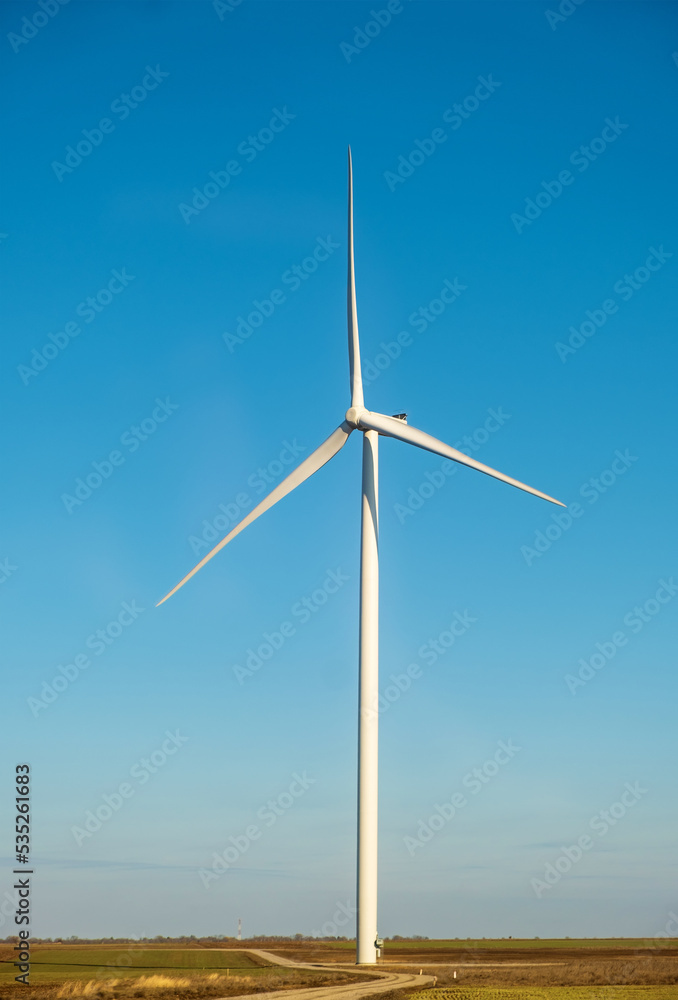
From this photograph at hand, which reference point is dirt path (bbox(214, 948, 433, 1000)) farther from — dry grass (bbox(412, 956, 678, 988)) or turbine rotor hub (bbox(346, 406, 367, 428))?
turbine rotor hub (bbox(346, 406, 367, 428))

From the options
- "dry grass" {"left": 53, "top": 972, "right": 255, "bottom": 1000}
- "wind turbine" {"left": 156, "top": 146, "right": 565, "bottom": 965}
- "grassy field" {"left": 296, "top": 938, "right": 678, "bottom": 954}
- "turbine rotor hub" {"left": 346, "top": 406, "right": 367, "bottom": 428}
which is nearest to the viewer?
"dry grass" {"left": 53, "top": 972, "right": 255, "bottom": 1000}

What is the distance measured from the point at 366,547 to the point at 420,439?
689 cm

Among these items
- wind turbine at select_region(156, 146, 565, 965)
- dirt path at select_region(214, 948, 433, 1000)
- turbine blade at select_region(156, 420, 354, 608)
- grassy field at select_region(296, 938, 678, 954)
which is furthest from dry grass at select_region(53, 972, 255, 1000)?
grassy field at select_region(296, 938, 678, 954)

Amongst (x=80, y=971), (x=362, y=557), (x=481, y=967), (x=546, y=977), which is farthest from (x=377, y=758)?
(x=80, y=971)

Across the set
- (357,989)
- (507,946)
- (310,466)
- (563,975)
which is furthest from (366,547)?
(507,946)

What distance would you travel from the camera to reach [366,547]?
53.8 m

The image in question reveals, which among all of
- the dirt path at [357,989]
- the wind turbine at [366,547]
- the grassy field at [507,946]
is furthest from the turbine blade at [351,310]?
the grassy field at [507,946]

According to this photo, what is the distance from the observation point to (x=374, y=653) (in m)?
51.6

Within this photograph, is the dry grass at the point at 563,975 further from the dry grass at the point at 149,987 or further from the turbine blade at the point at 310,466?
the turbine blade at the point at 310,466

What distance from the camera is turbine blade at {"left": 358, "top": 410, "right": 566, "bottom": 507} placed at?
53.9 m

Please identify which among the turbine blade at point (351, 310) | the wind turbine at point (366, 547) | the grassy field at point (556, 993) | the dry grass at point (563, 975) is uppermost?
the turbine blade at point (351, 310)

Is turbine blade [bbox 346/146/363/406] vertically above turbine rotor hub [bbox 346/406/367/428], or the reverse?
turbine blade [bbox 346/146/363/406]

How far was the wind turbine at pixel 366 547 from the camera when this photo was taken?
48878 mm

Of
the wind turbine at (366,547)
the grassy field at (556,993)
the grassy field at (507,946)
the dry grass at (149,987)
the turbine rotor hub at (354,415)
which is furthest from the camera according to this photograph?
the grassy field at (507,946)
